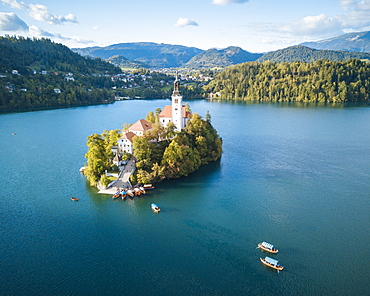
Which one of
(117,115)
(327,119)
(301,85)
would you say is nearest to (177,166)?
(117,115)

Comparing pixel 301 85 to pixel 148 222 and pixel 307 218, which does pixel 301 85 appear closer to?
pixel 307 218

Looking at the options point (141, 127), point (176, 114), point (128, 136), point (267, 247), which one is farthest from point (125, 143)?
point (267, 247)

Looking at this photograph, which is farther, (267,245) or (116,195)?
(116,195)

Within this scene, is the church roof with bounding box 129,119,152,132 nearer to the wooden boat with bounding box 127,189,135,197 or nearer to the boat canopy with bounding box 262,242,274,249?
the wooden boat with bounding box 127,189,135,197

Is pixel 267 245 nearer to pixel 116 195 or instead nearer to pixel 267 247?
pixel 267 247

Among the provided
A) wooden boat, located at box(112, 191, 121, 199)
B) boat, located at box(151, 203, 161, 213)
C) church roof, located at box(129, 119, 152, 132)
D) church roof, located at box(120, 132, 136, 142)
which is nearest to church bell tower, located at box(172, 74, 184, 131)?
church roof, located at box(129, 119, 152, 132)

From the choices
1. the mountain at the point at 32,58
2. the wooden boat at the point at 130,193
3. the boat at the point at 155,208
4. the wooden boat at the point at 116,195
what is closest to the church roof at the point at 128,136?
the wooden boat at the point at 130,193
